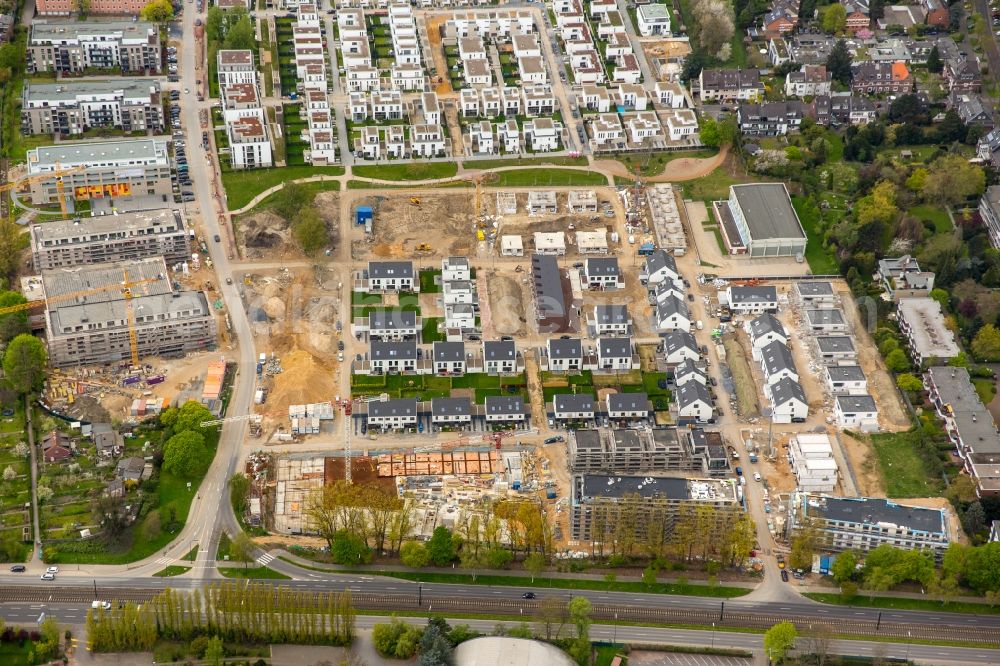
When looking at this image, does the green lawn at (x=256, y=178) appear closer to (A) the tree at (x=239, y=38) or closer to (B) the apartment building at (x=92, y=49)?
(A) the tree at (x=239, y=38)

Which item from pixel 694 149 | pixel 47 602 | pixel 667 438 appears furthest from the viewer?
pixel 694 149

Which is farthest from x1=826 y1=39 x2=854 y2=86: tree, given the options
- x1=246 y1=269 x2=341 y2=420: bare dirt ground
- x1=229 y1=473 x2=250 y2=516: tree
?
x1=229 y1=473 x2=250 y2=516: tree

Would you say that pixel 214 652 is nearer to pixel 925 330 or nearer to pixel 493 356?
pixel 493 356

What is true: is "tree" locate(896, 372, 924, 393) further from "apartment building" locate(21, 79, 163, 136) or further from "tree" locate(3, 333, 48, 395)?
"apartment building" locate(21, 79, 163, 136)

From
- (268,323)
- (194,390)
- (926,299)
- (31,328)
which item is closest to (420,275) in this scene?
(268,323)

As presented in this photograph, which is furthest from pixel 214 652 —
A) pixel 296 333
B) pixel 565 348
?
pixel 565 348

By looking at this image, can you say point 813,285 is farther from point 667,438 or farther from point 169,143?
point 169,143
